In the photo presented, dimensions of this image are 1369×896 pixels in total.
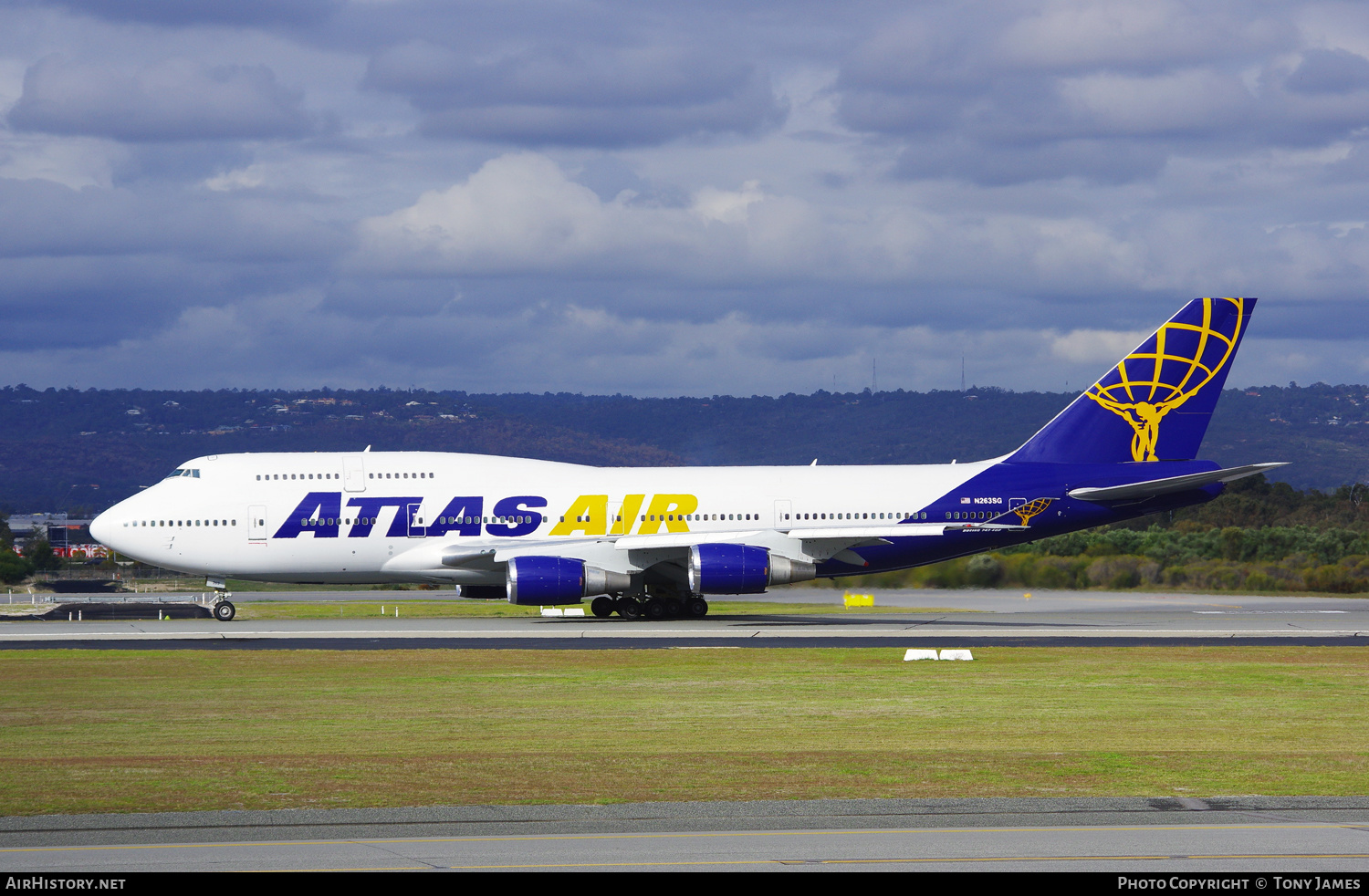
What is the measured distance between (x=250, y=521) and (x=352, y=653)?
430 inches

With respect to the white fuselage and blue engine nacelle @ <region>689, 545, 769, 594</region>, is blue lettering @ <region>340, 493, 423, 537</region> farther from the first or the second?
blue engine nacelle @ <region>689, 545, 769, 594</region>

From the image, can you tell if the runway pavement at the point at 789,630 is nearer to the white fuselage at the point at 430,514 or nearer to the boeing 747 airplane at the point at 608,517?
the boeing 747 airplane at the point at 608,517

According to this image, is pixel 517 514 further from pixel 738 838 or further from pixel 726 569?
pixel 738 838

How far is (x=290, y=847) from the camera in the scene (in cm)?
1098

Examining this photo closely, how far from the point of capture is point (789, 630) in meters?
35.6

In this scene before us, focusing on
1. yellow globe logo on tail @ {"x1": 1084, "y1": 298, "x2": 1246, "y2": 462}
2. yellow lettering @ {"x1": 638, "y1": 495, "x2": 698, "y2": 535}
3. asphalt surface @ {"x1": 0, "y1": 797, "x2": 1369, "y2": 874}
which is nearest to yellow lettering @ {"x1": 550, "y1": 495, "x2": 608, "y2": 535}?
yellow lettering @ {"x1": 638, "y1": 495, "x2": 698, "y2": 535}

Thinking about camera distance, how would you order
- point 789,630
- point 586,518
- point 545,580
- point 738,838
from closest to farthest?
point 738,838, point 789,630, point 545,580, point 586,518

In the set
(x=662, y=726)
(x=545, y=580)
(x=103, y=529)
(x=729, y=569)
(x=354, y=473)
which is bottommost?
(x=662, y=726)

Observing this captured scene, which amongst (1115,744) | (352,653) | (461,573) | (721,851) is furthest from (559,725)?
(461,573)

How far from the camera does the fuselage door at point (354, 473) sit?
39.0 m

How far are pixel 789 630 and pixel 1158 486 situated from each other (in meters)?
12.0

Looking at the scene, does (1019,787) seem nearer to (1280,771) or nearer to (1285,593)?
(1280,771)

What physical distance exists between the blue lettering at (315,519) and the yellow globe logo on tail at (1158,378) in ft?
71.5

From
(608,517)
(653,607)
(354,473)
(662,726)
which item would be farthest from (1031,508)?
(662,726)
